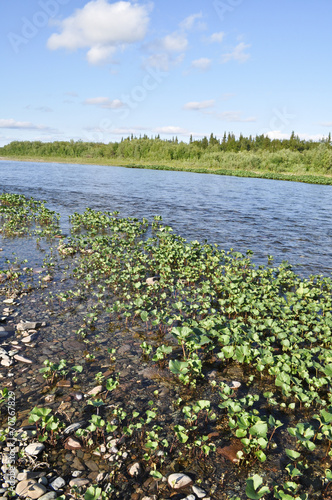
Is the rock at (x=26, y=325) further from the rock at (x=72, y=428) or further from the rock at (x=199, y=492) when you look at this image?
the rock at (x=199, y=492)

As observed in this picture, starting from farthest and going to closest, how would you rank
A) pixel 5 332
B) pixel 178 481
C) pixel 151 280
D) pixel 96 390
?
pixel 151 280 → pixel 5 332 → pixel 96 390 → pixel 178 481

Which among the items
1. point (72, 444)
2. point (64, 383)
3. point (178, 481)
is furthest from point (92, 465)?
point (64, 383)

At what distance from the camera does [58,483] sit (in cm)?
387

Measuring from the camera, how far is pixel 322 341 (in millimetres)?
7789

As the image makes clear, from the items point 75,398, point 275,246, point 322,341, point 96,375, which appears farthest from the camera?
point 275,246

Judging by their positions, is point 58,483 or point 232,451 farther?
point 232,451

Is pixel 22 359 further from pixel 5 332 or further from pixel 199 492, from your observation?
pixel 199 492

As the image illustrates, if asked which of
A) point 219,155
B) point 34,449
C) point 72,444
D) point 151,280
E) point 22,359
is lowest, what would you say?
point 72,444

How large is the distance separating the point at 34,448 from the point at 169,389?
253cm

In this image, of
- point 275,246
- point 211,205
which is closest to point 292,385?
point 275,246

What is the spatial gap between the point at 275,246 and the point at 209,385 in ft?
42.6

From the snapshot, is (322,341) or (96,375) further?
(322,341)

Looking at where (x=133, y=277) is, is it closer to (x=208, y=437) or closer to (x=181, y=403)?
(x=181, y=403)

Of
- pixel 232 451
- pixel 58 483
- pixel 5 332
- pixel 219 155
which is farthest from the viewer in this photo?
pixel 219 155
